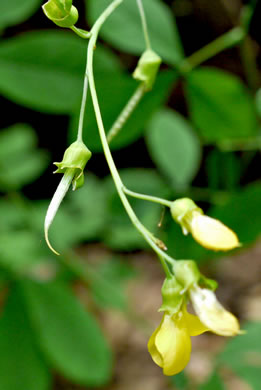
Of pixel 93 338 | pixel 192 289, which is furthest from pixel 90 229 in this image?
pixel 192 289

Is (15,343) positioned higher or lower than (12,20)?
lower

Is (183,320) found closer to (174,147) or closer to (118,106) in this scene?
(118,106)

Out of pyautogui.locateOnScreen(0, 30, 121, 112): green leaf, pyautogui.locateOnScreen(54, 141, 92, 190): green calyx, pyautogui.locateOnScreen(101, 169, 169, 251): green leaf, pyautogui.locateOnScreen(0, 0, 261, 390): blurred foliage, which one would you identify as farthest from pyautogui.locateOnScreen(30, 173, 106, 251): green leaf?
pyautogui.locateOnScreen(54, 141, 92, 190): green calyx

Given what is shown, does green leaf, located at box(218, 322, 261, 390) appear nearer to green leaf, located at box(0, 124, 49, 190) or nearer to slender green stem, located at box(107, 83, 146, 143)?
slender green stem, located at box(107, 83, 146, 143)

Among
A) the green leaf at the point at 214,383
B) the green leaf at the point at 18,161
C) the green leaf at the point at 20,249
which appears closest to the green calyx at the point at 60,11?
the green leaf at the point at 214,383

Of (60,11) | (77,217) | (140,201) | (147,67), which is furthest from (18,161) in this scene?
(60,11)

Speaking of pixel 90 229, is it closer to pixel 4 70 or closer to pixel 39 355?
pixel 39 355

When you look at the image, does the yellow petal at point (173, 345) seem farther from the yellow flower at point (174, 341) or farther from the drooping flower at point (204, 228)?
the drooping flower at point (204, 228)
